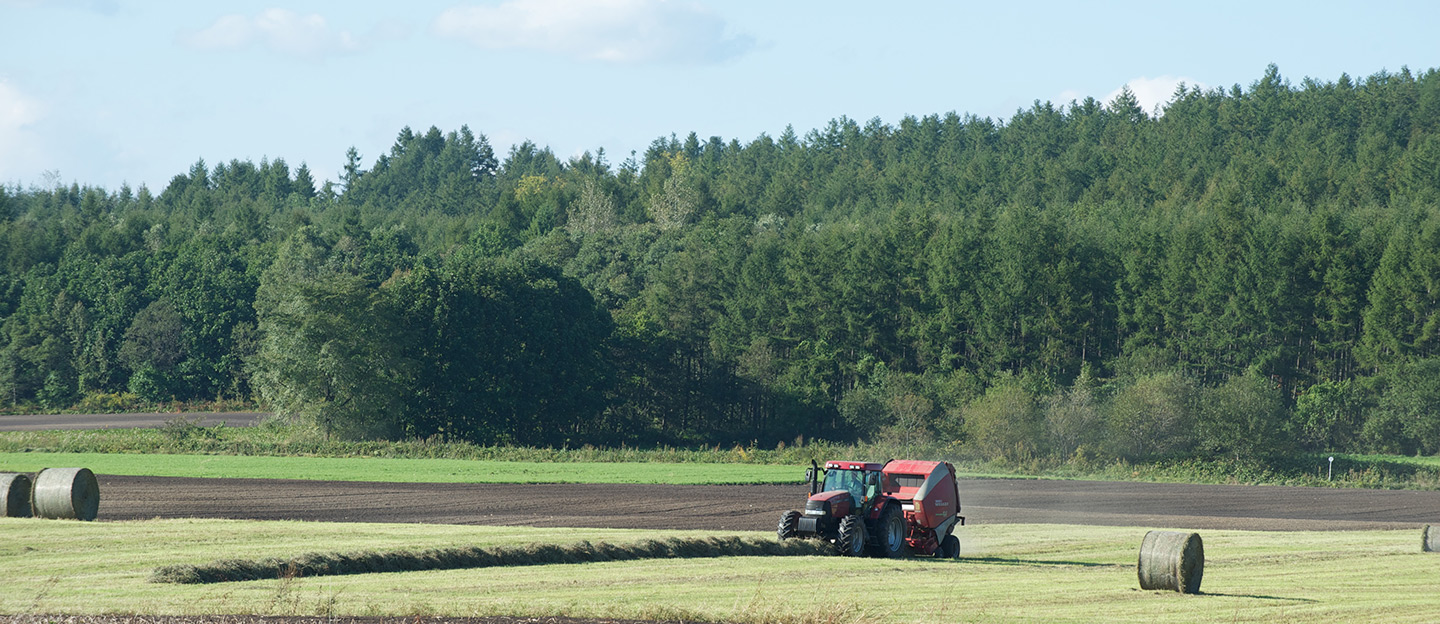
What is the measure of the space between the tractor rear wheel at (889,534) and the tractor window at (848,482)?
67 centimetres

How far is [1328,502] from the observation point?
165 ft

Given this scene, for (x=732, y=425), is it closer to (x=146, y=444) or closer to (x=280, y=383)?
(x=280, y=383)

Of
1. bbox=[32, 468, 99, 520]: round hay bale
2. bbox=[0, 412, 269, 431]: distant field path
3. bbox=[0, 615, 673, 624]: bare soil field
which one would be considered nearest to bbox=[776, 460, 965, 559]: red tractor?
bbox=[0, 615, 673, 624]: bare soil field

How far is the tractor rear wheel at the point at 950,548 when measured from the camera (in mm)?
27297

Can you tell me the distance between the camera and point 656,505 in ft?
132

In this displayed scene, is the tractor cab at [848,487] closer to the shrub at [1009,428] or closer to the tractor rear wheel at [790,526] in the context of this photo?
the tractor rear wheel at [790,526]

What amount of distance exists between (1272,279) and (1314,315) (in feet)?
14.7

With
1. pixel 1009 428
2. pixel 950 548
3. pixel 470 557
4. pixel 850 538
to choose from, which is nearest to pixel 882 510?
pixel 850 538

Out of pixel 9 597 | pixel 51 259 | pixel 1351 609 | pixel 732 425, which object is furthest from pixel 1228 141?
pixel 9 597

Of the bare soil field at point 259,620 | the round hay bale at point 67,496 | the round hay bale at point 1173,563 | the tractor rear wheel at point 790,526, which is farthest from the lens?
the round hay bale at point 67,496

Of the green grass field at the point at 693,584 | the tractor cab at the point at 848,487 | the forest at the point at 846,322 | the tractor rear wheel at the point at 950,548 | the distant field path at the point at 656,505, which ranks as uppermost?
the forest at the point at 846,322

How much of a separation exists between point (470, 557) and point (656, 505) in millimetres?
18068

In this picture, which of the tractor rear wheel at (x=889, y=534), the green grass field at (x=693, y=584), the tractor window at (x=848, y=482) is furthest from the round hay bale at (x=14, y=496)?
the tractor rear wheel at (x=889, y=534)

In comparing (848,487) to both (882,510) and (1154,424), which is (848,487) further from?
(1154,424)
